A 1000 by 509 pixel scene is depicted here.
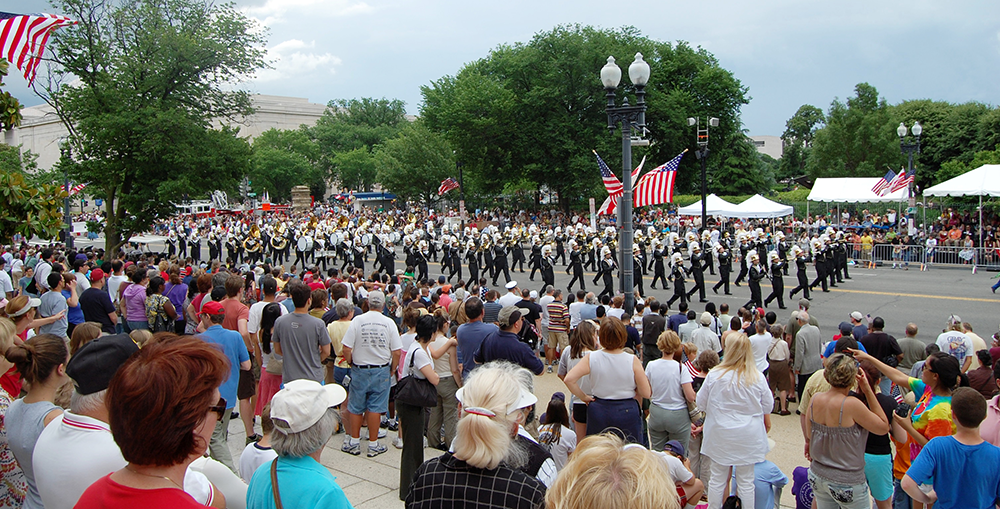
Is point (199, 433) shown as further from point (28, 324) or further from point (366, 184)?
point (366, 184)

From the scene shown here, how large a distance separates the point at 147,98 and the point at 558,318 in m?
17.3

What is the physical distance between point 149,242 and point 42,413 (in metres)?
46.8

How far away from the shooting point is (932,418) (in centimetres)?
482

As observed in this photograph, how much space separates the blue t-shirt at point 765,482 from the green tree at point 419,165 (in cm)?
5258

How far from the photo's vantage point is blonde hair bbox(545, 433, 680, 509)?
2027 millimetres

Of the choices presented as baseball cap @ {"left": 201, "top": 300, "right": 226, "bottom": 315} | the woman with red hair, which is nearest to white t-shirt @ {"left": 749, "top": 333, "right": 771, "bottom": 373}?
baseball cap @ {"left": 201, "top": 300, "right": 226, "bottom": 315}

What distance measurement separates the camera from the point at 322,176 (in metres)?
89.9

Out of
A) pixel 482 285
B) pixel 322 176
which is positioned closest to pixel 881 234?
pixel 482 285

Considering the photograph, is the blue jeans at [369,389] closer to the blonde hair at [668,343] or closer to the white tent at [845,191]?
the blonde hair at [668,343]

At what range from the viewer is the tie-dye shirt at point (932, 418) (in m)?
4.76

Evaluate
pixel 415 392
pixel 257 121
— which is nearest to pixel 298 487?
pixel 415 392

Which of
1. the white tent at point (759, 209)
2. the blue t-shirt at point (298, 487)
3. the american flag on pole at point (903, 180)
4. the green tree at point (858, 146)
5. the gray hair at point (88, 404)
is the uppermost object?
the green tree at point (858, 146)

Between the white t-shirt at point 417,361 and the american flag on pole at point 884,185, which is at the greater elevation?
the american flag on pole at point 884,185

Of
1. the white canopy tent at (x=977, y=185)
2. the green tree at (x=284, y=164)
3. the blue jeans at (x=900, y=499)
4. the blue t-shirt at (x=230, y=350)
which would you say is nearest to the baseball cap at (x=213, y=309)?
the blue t-shirt at (x=230, y=350)
